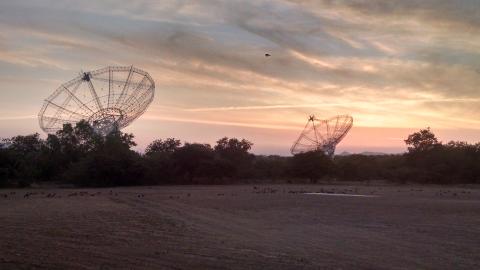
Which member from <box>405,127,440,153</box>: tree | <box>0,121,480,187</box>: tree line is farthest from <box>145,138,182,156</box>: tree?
<box>405,127,440,153</box>: tree

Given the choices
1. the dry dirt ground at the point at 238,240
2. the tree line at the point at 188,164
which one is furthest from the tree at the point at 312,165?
the dry dirt ground at the point at 238,240

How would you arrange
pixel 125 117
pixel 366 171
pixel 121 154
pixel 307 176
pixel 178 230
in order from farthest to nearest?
pixel 366 171 < pixel 307 176 < pixel 121 154 < pixel 125 117 < pixel 178 230

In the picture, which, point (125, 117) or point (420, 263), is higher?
point (125, 117)

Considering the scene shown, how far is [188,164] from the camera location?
68.8 metres

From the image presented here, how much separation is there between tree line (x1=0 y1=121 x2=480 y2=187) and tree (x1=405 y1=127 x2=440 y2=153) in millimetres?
164

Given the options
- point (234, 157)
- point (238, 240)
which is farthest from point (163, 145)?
point (238, 240)

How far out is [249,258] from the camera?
41.4 ft

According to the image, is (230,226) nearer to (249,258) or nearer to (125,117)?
(249,258)

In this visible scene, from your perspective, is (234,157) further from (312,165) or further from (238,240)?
(238,240)

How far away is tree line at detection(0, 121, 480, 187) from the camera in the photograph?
64.9 meters

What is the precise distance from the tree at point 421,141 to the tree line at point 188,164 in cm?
16

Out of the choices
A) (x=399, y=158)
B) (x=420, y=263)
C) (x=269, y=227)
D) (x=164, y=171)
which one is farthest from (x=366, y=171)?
(x=420, y=263)

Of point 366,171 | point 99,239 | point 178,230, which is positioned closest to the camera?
point 99,239

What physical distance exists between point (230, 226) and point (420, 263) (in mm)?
8800
